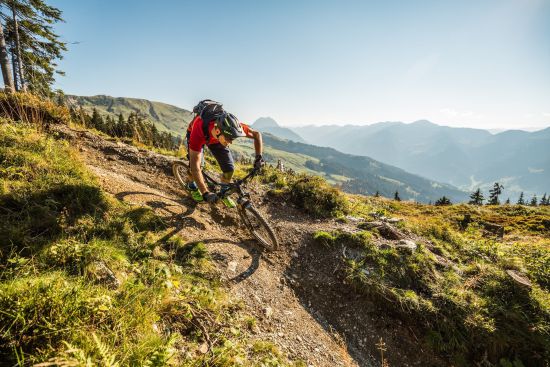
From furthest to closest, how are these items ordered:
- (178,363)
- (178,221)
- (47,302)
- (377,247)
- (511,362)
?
(377,247)
(178,221)
(511,362)
(178,363)
(47,302)

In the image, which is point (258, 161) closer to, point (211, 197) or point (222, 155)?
point (222, 155)

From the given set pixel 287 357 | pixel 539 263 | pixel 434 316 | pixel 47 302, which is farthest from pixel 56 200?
pixel 539 263

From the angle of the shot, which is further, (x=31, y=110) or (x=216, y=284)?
(x=31, y=110)

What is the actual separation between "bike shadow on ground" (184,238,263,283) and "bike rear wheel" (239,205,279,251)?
29 centimetres

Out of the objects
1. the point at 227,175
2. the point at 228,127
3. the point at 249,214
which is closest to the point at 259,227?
the point at 249,214

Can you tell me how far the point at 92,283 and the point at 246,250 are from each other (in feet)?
13.6

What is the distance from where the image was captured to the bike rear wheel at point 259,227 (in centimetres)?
729

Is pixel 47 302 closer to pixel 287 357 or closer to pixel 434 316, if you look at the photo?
pixel 287 357

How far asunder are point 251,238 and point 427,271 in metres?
5.20

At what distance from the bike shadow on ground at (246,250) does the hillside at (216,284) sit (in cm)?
4

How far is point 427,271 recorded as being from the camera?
7320mm

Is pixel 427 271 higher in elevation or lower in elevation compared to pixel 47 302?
lower

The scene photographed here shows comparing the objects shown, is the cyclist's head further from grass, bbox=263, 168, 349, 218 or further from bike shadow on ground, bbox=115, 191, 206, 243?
grass, bbox=263, 168, 349, 218

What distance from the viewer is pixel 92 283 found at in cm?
366
